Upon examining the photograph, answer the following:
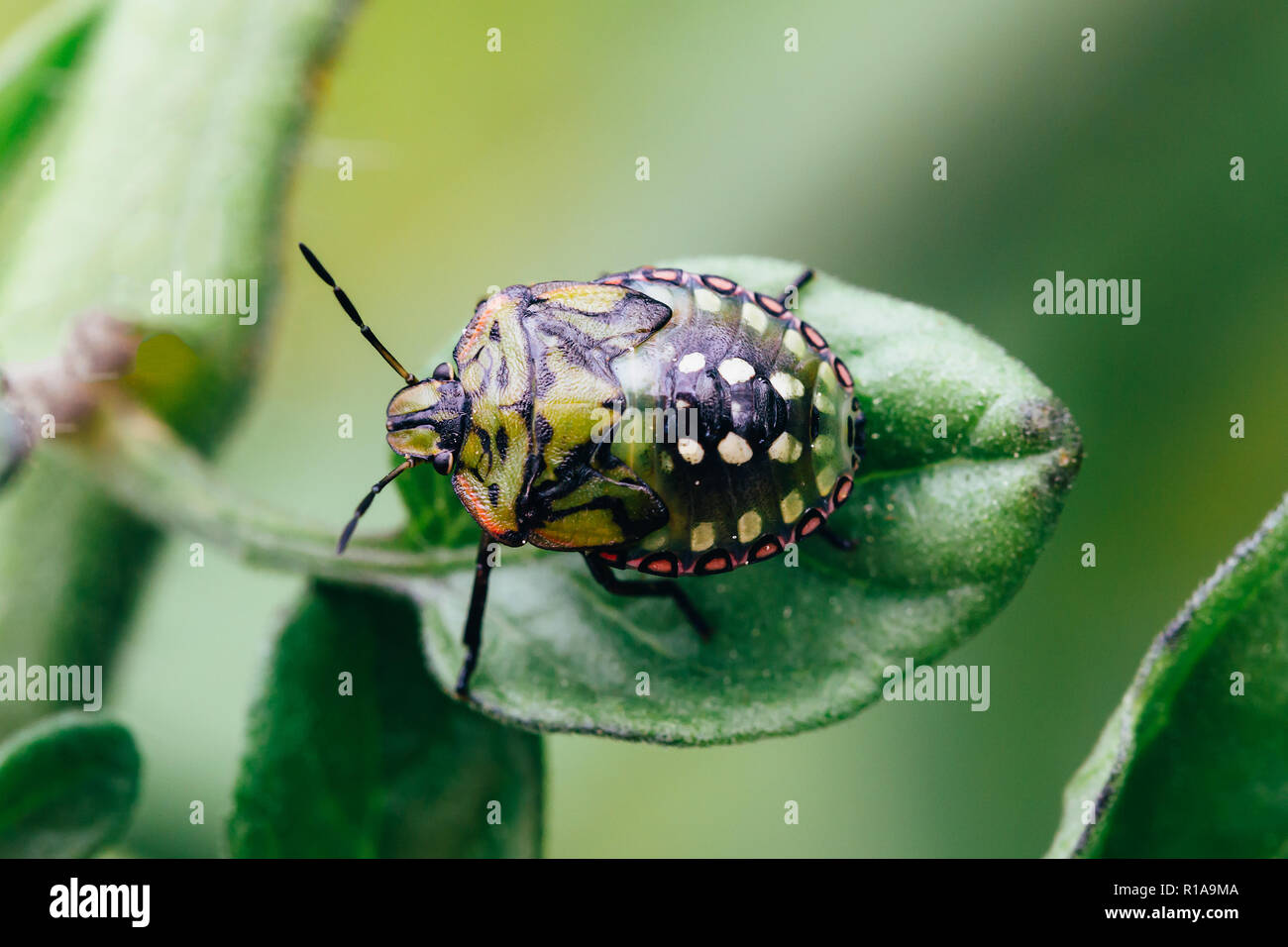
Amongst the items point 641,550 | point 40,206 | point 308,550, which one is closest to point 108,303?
point 40,206

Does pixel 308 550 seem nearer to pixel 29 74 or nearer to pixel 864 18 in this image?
pixel 29 74

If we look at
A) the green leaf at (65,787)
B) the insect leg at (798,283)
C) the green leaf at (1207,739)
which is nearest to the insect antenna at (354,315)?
the insect leg at (798,283)

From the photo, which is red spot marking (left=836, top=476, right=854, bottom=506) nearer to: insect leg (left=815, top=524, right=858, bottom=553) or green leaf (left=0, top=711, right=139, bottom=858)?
insect leg (left=815, top=524, right=858, bottom=553)

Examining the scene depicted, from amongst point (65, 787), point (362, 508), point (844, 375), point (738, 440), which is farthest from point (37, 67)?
point (844, 375)

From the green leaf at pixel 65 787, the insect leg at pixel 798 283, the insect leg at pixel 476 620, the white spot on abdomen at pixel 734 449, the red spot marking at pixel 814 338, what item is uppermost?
the insect leg at pixel 798 283

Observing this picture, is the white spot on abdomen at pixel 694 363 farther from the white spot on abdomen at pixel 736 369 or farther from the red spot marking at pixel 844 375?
the red spot marking at pixel 844 375

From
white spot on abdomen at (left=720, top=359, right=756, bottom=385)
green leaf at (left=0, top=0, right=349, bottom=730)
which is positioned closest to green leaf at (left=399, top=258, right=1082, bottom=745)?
white spot on abdomen at (left=720, top=359, right=756, bottom=385)
